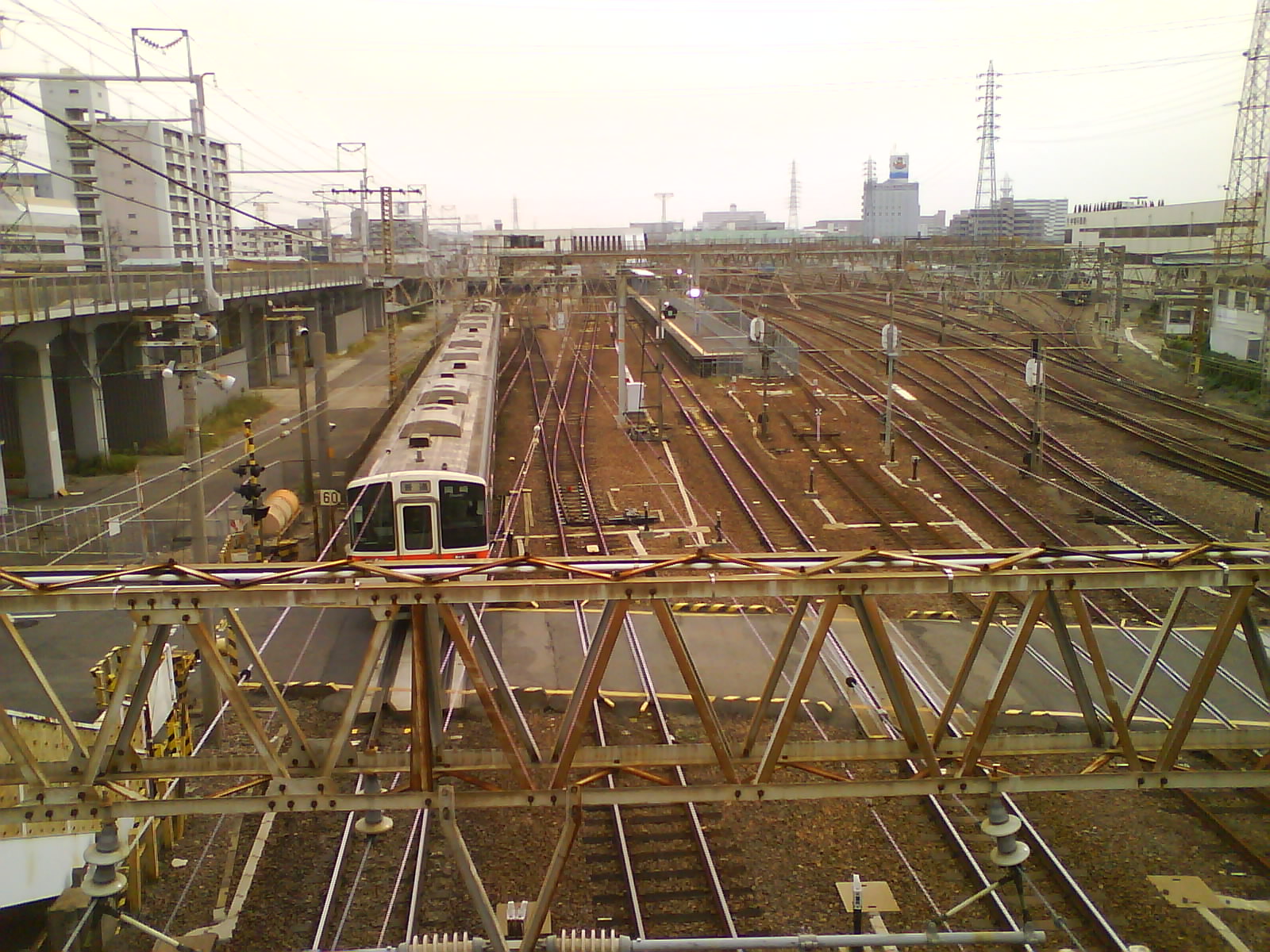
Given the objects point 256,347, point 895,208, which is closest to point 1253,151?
point 256,347

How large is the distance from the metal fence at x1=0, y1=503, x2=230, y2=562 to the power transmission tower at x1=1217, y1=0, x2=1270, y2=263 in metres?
30.4

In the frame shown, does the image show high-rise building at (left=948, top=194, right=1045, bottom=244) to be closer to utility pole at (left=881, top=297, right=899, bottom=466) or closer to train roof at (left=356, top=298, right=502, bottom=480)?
utility pole at (left=881, top=297, right=899, bottom=466)

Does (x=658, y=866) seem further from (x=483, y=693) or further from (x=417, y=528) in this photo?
(x=417, y=528)

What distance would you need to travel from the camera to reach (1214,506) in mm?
13891

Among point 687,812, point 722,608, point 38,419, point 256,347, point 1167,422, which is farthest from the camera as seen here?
point 256,347

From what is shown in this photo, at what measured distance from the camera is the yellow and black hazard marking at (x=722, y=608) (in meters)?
10.4

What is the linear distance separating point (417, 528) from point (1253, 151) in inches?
1431

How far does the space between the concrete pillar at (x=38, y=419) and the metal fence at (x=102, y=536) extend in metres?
→ 2.01

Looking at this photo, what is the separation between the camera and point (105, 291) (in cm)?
1636

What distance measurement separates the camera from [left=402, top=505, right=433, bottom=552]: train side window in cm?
991

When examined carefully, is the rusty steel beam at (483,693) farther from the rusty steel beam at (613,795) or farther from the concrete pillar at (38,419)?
the concrete pillar at (38,419)

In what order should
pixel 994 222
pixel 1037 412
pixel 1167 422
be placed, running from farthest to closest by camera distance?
pixel 994 222
pixel 1167 422
pixel 1037 412

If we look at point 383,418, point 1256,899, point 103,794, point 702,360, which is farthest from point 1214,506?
point 702,360

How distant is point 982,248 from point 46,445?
20602 mm
